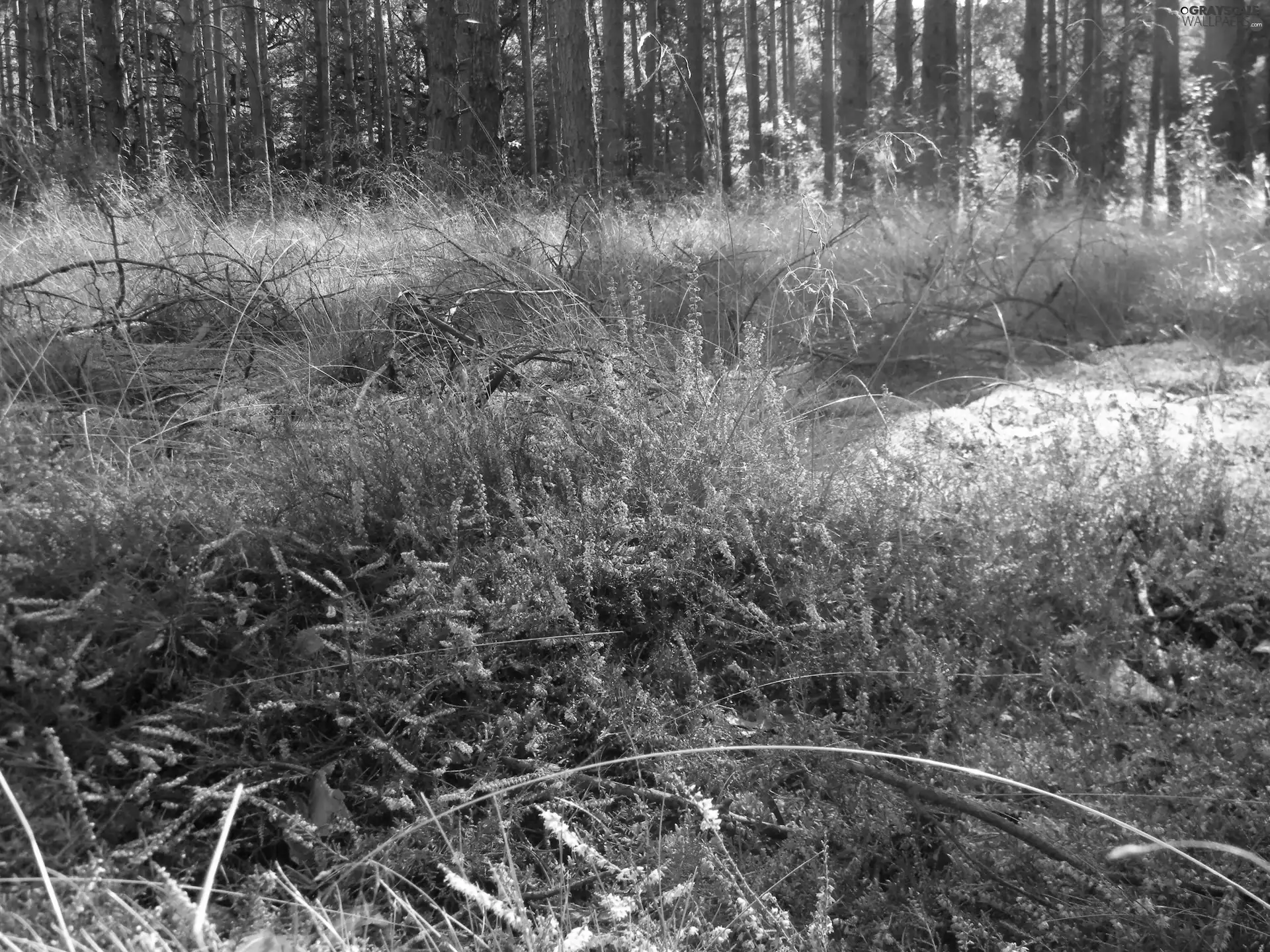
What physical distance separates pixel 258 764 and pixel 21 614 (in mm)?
450

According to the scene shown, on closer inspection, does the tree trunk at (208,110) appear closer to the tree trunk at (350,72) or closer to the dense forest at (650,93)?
the dense forest at (650,93)

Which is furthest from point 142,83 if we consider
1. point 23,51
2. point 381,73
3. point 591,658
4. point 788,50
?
point 591,658

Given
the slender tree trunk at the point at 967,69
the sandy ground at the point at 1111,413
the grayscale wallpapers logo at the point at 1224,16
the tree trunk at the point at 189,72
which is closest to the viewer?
the sandy ground at the point at 1111,413

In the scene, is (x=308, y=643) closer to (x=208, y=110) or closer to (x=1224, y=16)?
(x=1224, y=16)

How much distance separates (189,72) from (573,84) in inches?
240

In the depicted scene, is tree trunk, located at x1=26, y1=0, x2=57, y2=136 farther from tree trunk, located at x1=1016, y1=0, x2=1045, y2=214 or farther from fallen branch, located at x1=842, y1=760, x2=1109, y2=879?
fallen branch, located at x1=842, y1=760, x2=1109, y2=879

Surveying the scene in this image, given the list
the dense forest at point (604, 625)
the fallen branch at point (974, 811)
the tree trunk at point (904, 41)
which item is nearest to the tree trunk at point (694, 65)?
the tree trunk at point (904, 41)

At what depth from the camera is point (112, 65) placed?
10367 millimetres

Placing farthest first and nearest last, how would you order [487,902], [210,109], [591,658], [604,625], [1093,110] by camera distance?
[210,109]
[1093,110]
[604,625]
[591,658]
[487,902]

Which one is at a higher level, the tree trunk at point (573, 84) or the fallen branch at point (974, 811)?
the tree trunk at point (573, 84)

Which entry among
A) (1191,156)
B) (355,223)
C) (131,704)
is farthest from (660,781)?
(1191,156)

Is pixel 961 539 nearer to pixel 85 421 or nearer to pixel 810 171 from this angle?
pixel 85 421

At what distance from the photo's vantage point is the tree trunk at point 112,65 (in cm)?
1030

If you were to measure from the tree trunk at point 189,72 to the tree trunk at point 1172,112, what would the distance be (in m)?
8.85
